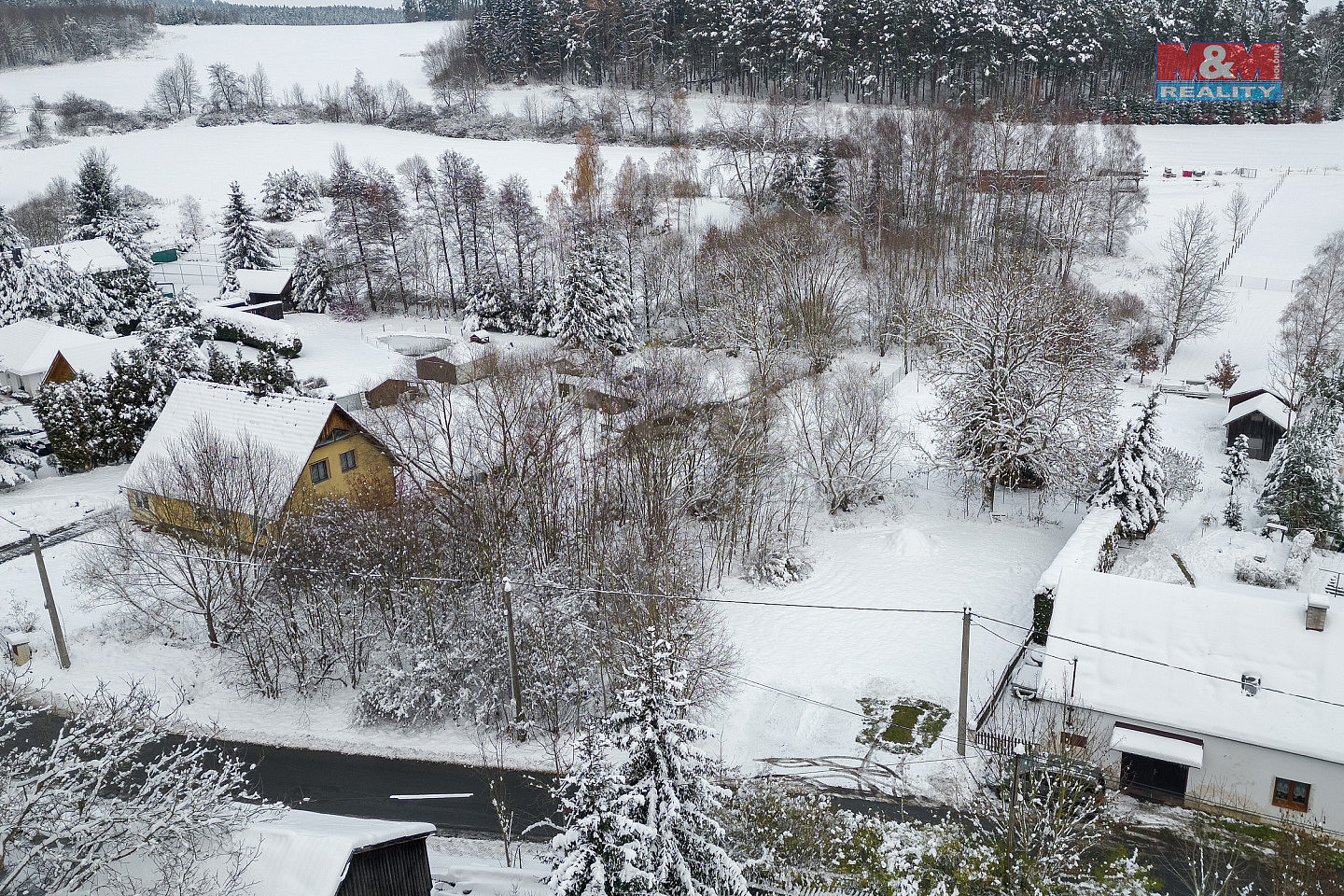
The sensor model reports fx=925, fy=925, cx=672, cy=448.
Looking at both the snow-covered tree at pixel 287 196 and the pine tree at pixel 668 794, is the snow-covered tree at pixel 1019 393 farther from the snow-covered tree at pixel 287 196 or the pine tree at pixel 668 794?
the snow-covered tree at pixel 287 196

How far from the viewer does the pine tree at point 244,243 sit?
60969mm

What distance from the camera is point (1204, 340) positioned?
162 feet

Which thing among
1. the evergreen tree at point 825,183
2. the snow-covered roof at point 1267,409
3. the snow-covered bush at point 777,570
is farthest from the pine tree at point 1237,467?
the evergreen tree at point 825,183

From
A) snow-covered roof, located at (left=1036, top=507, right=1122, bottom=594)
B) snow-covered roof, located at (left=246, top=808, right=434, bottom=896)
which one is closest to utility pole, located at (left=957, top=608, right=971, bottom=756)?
snow-covered roof, located at (left=1036, top=507, right=1122, bottom=594)

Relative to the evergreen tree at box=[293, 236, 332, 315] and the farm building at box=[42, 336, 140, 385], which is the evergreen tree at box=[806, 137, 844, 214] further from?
the farm building at box=[42, 336, 140, 385]

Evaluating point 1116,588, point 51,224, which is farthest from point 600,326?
point 51,224

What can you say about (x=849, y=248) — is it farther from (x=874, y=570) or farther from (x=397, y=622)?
(x=397, y=622)

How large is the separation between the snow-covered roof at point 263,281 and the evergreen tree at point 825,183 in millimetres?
32872

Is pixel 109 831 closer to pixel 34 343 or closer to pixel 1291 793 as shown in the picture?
pixel 1291 793

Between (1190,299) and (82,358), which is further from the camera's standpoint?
(1190,299)

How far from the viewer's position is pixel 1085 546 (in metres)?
26.5

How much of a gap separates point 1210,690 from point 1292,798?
2.41m

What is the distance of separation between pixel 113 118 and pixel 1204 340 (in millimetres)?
101685

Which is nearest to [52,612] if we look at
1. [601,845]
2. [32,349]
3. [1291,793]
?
[601,845]
